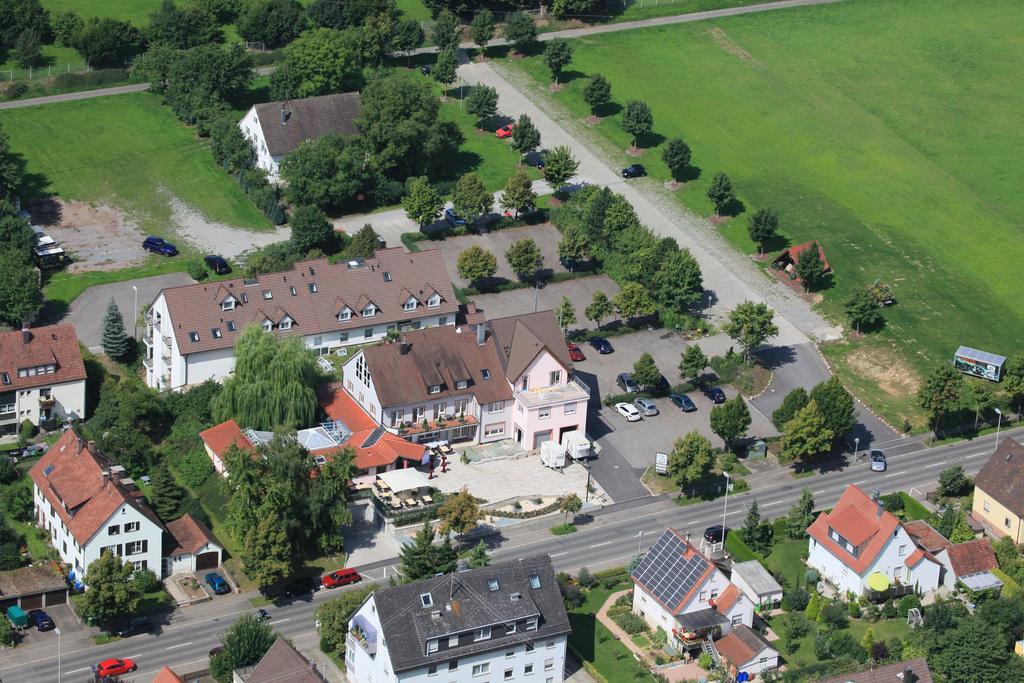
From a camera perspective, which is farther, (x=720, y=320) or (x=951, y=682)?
(x=720, y=320)

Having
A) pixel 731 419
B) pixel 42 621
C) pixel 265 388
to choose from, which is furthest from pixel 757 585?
pixel 42 621

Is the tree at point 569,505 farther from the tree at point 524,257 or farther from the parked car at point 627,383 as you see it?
the tree at point 524,257

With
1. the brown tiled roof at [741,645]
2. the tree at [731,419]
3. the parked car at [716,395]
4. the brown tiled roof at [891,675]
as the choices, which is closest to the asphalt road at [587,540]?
the tree at [731,419]

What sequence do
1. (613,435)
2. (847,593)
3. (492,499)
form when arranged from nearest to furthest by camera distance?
(847,593) < (492,499) < (613,435)

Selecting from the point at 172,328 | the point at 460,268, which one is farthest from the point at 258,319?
the point at 460,268

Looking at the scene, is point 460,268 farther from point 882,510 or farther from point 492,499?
point 882,510
